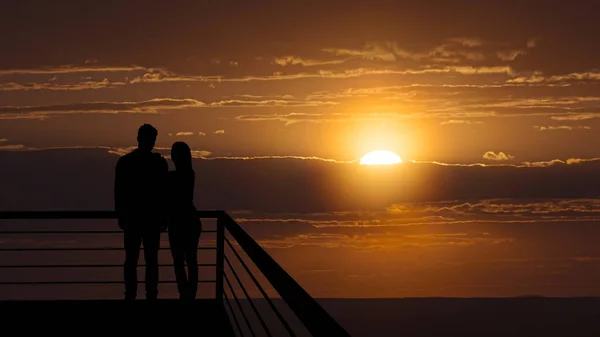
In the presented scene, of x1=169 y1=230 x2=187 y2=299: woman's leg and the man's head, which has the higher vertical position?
the man's head

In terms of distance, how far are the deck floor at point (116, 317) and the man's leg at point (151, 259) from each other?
0.12 metres

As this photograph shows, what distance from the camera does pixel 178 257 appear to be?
328 inches

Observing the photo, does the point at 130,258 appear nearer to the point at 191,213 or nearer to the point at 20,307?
the point at 191,213

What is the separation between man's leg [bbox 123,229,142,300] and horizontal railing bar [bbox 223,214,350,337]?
2640 mm

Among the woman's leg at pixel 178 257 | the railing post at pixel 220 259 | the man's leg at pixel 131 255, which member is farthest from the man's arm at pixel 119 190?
the railing post at pixel 220 259

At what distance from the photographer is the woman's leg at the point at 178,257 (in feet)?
27.1

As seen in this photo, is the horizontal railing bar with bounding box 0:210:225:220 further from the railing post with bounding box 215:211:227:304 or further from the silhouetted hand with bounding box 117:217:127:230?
the silhouetted hand with bounding box 117:217:127:230

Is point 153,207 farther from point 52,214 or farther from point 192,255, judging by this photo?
point 52,214

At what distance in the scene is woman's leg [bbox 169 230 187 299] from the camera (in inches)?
325

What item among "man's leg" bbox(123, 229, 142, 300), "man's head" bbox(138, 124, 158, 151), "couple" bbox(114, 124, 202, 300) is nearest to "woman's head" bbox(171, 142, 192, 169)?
"couple" bbox(114, 124, 202, 300)

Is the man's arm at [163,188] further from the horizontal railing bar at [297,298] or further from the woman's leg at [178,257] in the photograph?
the horizontal railing bar at [297,298]

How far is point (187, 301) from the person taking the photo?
8648 millimetres

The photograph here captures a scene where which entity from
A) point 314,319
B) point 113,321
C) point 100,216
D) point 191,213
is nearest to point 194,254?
point 191,213

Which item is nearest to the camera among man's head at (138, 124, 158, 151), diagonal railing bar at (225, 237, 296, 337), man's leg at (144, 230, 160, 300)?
diagonal railing bar at (225, 237, 296, 337)
